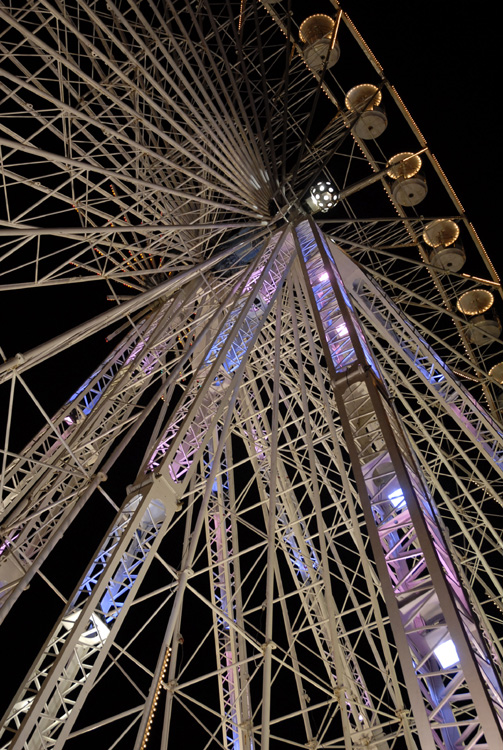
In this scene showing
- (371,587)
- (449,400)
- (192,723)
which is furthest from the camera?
(192,723)

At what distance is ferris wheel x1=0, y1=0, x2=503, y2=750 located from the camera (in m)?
11.4

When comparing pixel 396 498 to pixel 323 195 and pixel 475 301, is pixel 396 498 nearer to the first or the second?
pixel 323 195

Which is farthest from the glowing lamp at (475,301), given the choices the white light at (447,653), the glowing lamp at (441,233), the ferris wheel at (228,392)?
the white light at (447,653)

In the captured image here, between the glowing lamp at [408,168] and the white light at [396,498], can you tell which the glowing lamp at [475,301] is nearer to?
the glowing lamp at [408,168]

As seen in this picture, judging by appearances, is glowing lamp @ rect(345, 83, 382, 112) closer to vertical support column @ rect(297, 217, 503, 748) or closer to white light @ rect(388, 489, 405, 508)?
vertical support column @ rect(297, 217, 503, 748)

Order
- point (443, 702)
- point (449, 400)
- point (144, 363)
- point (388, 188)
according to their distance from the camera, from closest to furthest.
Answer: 1. point (443, 702)
2. point (144, 363)
3. point (449, 400)
4. point (388, 188)

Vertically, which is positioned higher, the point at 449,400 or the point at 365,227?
the point at 365,227

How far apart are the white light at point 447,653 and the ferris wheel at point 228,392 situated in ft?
0.13

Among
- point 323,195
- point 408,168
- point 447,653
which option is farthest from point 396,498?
point 408,168

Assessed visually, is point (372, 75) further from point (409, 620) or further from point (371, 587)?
point (409, 620)

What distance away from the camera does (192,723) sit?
28.4 metres

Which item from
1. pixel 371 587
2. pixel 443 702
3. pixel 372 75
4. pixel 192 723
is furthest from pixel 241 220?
pixel 192 723

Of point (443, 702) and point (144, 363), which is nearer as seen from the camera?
point (443, 702)

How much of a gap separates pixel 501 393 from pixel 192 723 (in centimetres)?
1776
